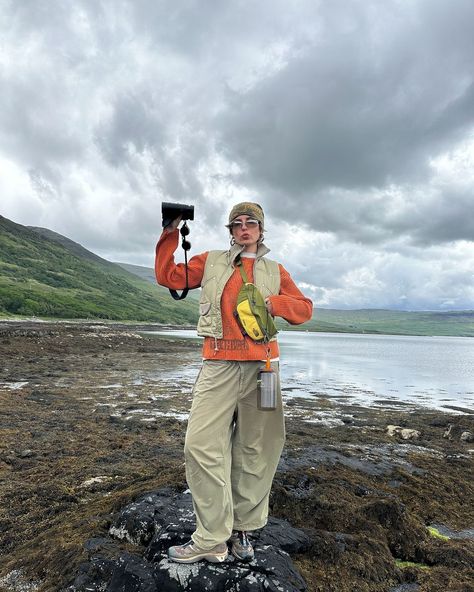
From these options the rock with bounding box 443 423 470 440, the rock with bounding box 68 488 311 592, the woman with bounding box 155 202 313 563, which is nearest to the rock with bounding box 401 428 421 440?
the rock with bounding box 443 423 470 440

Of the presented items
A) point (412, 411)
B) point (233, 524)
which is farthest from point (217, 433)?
point (412, 411)

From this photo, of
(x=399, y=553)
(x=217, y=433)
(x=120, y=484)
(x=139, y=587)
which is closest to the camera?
(x=139, y=587)

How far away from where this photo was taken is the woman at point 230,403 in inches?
159

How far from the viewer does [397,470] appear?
29.2 feet

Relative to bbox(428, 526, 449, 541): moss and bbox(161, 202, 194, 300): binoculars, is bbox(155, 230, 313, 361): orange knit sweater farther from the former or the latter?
bbox(428, 526, 449, 541): moss

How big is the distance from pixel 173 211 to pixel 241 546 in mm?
3790

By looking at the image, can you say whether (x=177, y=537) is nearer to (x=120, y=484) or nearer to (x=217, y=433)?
(x=217, y=433)

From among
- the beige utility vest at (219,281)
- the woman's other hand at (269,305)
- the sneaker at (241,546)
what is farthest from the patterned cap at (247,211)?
the sneaker at (241,546)

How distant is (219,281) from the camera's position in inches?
178

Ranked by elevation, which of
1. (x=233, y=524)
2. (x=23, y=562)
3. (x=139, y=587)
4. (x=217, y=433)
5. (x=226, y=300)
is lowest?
(x=23, y=562)

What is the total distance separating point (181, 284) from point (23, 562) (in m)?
3.77

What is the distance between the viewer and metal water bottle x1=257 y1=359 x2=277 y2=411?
13.8ft

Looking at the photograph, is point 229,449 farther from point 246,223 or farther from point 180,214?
point 180,214

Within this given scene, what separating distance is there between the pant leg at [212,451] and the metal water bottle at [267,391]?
281 mm
